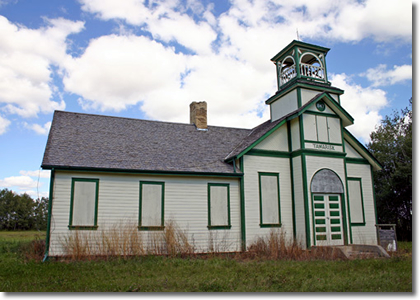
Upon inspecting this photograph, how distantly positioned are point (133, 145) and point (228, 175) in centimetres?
440

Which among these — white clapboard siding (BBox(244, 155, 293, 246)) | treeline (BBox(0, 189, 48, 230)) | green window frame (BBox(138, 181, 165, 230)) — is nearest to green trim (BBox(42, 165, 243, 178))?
green window frame (BBox(138, 181, 165, 230))

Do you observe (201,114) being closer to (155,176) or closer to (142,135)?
(142,135)

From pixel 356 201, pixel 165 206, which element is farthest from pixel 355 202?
pixel 165 206

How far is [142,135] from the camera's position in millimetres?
16719

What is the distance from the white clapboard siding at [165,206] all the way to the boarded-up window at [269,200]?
113 centimetres

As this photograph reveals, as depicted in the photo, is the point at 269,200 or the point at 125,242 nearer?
the point at 125,242

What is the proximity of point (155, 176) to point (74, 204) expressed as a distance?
317 centimetres

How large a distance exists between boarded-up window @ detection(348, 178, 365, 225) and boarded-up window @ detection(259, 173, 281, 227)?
3848mm

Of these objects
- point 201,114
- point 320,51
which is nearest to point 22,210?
point 201,114

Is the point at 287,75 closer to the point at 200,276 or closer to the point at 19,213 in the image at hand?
the point at 200,276

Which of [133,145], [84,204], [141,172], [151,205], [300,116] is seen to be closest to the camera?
[84,204]

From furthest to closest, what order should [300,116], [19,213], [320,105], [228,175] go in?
[19,213] < [320,105] < [300,116] < [228,175]

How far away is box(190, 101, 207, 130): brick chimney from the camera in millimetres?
18984

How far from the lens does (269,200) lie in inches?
607
